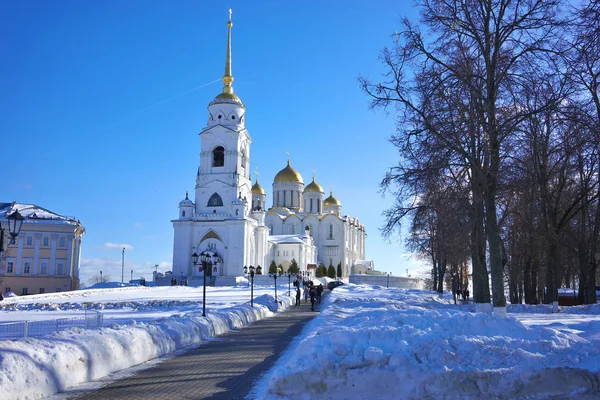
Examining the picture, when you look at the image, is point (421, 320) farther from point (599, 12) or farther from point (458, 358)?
point (599, 12)

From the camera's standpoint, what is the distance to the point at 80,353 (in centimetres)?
1074

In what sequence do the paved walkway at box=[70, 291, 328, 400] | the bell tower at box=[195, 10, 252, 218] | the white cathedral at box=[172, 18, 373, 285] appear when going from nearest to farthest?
1. the paved walkway at box=[70, 291, 328, 400]
2. the white cathedral at box=[172, 18, 373, 285]
3. the bell tower at box=[195, 10, 252, 218]

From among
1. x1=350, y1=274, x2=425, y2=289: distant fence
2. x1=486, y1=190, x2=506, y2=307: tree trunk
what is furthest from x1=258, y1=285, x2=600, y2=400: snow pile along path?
x1=350, y1=274, x2=425, y2=289: distant fence

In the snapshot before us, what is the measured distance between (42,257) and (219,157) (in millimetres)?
22954

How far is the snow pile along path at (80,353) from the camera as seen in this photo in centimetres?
898

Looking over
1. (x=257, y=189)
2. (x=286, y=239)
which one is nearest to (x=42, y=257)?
(x=286, y=239)

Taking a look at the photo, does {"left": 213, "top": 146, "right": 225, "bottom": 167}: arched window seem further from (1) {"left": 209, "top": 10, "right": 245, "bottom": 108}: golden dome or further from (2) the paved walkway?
(2) the paved walkway

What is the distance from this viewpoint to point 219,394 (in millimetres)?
9688

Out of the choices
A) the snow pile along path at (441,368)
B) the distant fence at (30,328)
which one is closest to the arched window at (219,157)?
the distant fence at (30,328)

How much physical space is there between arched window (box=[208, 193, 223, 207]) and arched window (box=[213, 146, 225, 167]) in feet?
12.6

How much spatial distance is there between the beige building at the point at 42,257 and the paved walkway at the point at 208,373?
161 ft

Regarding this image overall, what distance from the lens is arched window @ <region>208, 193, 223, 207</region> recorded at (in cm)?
7106

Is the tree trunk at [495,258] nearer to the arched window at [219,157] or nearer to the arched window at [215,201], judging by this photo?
the arched window at [215,201]

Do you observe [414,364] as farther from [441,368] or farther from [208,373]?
[208,373]
